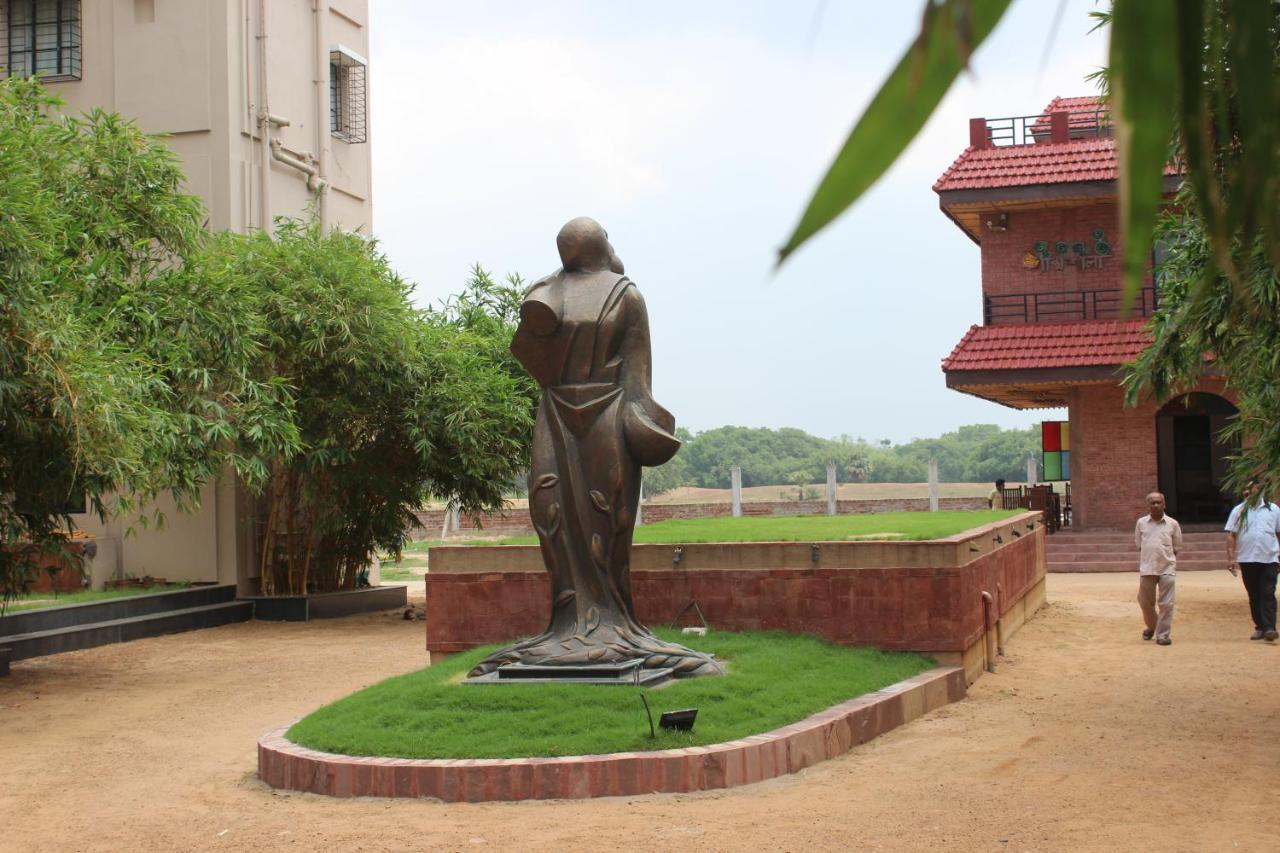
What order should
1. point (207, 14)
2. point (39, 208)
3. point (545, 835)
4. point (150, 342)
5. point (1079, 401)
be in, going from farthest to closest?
point (1079, 401) < point (207, 14) < point (150, 342) < point (39, 208) < point (545, 835)

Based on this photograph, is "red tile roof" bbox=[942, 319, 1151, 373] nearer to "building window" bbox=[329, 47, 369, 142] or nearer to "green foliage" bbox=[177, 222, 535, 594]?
"green foliage" bbox=[177, 222, 535, 594]

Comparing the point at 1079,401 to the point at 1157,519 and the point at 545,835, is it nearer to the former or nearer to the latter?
the point at 1157,519

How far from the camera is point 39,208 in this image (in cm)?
1107

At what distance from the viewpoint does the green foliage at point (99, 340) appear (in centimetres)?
1070

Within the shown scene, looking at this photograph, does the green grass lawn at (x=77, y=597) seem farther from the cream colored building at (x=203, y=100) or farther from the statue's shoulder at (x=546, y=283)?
the statue's shoulder at (x=546, y=283)

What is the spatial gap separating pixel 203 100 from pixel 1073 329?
14751 mm

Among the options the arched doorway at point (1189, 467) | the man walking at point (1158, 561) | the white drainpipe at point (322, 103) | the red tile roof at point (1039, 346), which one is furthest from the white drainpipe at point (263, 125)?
the arched doorway at point (1189, 467)

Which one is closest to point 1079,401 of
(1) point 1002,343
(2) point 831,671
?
(1) point 1002,343

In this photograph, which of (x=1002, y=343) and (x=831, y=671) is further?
(x=1002, y=343)

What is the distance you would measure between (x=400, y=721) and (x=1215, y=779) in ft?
14.0

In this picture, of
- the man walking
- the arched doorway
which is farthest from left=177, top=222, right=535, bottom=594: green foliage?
the arched doorway

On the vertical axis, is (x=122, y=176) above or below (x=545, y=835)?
above

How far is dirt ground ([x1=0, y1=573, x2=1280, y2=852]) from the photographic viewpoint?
20.0 ft

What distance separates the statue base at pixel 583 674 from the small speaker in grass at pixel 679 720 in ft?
2.95
